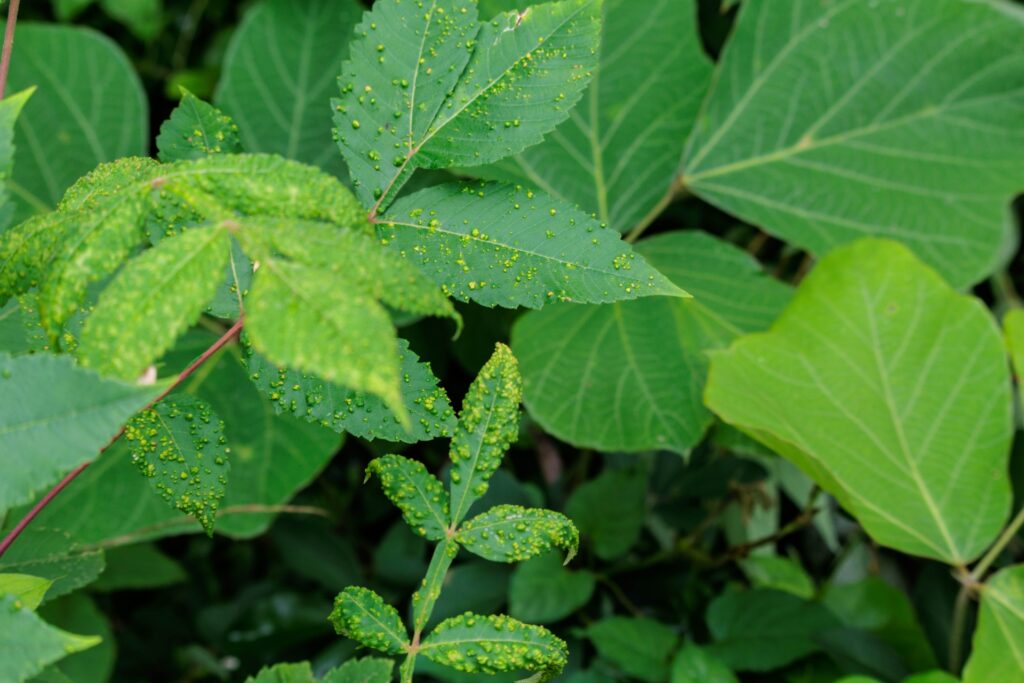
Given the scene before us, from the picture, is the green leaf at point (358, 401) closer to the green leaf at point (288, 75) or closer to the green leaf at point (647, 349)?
the green leaf at point (647, 349)

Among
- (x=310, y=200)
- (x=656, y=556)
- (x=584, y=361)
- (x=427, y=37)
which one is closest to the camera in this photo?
(x=310, y=200)

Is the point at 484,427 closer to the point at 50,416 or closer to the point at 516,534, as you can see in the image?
the point at 516,534

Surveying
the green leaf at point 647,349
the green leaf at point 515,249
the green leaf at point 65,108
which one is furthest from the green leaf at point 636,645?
the green leaf at point 65,108

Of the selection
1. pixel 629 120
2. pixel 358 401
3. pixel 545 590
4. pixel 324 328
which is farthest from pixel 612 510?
pixel 324 328

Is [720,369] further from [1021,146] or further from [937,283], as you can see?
[1021,146]

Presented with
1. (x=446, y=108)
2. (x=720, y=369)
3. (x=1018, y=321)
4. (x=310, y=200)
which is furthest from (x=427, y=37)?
(x=1018, y=321)

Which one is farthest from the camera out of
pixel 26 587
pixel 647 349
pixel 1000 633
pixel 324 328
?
pixel 647 349
